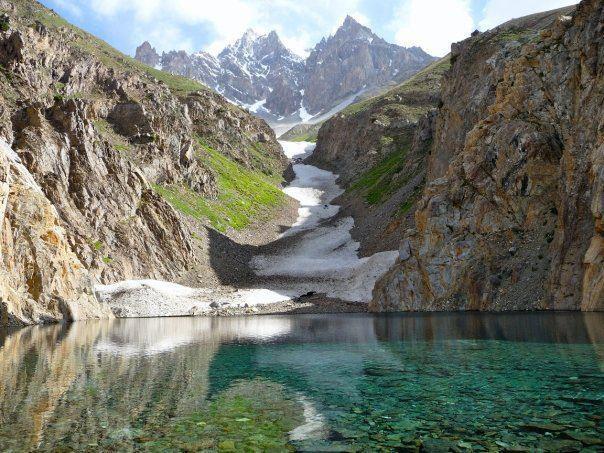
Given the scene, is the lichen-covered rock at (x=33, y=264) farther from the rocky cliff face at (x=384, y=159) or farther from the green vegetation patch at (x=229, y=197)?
the rocky cliff face at (x=384, y=159)

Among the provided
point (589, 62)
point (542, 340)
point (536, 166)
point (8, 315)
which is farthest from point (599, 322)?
point (8, 315)

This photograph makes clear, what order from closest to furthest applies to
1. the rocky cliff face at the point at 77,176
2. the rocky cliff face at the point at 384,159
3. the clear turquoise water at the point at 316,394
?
the clear turquoise water at the point at 316,394 → the rocky cliff face at the point at 77,176 → the rocky cliff face at the point at 384,159

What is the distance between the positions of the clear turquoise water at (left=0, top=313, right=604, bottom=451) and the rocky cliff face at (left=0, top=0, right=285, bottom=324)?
75.1ft

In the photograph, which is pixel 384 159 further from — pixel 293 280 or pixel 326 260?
pixel 293 280

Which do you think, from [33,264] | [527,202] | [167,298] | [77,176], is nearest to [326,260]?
[167,298]

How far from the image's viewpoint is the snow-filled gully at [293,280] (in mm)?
62062

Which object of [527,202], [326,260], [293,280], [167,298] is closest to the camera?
[527,202]

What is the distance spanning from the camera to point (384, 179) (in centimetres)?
11844

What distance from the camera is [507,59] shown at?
6588cm

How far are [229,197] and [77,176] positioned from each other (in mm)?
45872

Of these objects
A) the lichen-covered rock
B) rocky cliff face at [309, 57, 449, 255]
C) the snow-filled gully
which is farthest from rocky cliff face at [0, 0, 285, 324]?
rocky cliff face at [309, 57, 449, 255]

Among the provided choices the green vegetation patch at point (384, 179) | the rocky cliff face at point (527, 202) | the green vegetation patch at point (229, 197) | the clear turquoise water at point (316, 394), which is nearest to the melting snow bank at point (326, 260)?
A: the green vegetation patch at point (384, 179)

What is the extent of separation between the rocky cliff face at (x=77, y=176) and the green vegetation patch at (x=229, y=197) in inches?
132

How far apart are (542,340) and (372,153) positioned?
131m
